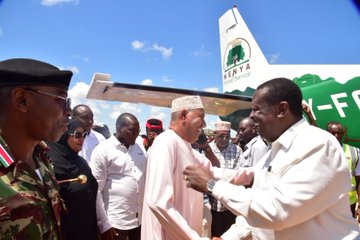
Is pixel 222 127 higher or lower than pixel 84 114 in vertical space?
lower

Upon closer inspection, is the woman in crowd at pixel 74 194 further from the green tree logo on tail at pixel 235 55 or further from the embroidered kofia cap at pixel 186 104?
the green tree logo on tail at pixel 235 55

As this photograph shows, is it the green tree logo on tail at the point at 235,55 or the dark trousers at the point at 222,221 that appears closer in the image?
the dark trousers at the point at 222,221

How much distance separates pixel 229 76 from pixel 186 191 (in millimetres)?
10262

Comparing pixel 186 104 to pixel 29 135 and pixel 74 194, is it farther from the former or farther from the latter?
pixel 29 135

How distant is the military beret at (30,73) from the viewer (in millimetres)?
1231

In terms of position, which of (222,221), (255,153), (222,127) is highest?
(222,127)

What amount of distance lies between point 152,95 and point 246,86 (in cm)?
403

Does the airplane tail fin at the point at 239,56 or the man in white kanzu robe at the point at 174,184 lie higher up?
the airplane tail fin at the point at 239,56

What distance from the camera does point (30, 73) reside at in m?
1.25

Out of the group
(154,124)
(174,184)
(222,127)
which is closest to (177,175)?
(174,184)

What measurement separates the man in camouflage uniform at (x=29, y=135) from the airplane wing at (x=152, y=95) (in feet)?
14.7

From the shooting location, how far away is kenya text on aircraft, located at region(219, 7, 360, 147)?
6.49m

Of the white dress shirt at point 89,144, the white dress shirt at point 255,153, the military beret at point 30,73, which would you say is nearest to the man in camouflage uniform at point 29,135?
the military beret at point 30,73

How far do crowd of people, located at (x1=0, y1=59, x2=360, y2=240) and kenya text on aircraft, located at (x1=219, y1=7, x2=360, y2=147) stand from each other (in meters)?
4.60
